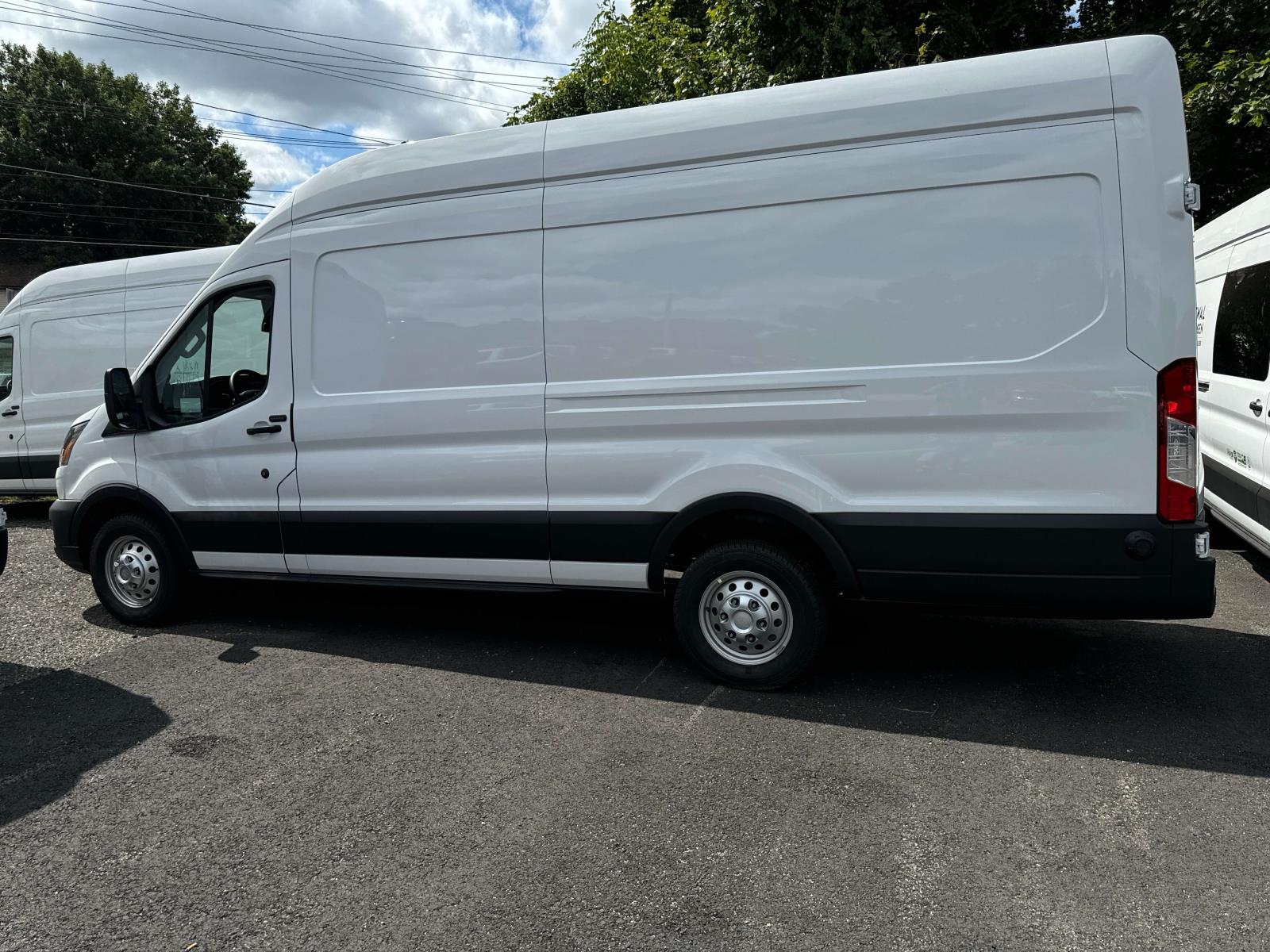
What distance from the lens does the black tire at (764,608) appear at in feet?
13.9

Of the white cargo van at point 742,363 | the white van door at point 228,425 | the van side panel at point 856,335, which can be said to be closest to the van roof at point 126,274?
the white van door at point 228,425

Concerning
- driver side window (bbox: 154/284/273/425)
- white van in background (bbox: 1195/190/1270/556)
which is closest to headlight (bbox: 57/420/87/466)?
driver side window (bbox: 154/284/273/425)

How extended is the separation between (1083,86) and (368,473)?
12.6 ft

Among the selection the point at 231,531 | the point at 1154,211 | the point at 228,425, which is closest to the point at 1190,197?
the point at 1154,211

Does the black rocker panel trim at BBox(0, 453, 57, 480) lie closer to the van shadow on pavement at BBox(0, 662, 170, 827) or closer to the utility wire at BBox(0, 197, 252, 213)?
the van shadow on pavement at BBox(0, 662, 170, 827)

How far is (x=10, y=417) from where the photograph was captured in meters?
10.4

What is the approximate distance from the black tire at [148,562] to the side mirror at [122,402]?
591mm

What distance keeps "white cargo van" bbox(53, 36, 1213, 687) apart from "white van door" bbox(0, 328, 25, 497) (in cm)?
606

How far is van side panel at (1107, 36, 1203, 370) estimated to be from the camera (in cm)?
357

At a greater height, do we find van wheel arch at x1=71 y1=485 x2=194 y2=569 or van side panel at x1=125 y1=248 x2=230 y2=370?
van side panel at x1=125 y1=248 x2=230 y2=370

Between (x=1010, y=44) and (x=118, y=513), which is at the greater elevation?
(x=1010, y=44)

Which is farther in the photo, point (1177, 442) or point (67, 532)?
point (67, 532)

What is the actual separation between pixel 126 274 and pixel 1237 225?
10269mm

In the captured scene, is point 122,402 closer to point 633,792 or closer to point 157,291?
point 633,792
